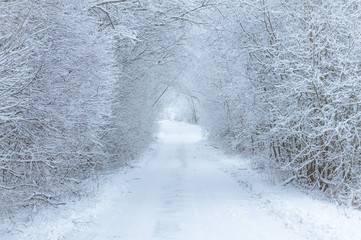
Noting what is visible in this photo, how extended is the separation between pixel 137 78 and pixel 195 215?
8147 millimetres

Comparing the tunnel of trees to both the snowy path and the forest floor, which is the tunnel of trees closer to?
the forest floor

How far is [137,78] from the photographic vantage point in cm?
1438

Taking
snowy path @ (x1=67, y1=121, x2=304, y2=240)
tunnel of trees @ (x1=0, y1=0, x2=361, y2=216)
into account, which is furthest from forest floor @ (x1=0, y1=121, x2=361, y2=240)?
tunnel of trees @ (x1=0, y1=0, x2=361, y2=216)

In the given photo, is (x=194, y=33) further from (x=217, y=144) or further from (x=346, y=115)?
(x=217, y=144)

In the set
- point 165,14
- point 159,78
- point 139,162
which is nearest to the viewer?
point 165,14

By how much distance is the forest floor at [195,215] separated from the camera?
6047 mm

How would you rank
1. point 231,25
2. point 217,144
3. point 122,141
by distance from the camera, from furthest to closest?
point 217,144 → point 122,141 → point 231,25

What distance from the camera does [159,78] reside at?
21188 mm

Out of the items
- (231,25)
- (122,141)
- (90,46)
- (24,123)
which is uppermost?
(231,25)

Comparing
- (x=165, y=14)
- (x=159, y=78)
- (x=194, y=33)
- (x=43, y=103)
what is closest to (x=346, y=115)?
(x=165, y=14)

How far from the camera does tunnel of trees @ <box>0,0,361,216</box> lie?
5418 millimetres

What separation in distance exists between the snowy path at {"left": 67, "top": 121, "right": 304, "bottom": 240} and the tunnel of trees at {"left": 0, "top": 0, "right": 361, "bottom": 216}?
130 centimetres

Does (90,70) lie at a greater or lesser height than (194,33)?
lesser

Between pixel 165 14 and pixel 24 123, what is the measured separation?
19.2 ft
